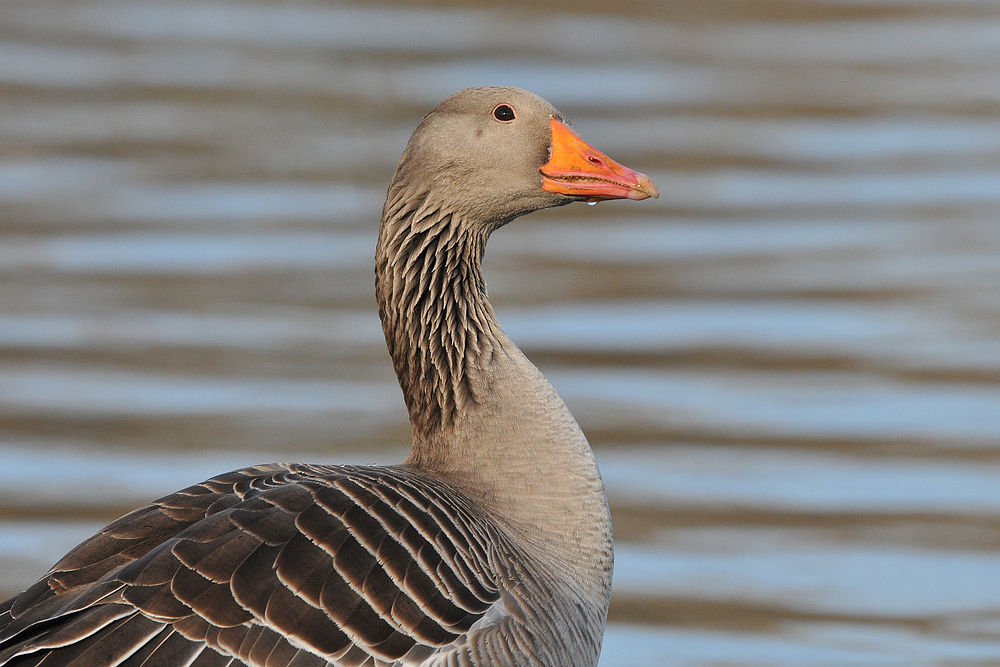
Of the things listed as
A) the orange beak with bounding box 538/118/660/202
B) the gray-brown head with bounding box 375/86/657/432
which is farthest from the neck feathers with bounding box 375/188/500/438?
the orange beak with bounding box 538/118/660/202

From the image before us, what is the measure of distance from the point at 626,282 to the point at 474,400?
5.83 m

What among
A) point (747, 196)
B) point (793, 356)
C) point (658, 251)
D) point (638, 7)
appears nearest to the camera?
point (793, 356)

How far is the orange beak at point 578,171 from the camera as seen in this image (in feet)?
21.2

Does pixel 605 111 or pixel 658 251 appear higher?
pixel 605 111

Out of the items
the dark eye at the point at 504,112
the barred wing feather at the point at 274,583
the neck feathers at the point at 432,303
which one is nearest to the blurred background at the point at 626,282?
the neck feathers at the point at 432,303

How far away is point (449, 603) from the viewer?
5.59 m

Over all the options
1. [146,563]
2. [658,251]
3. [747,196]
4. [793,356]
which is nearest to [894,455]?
[793,356]

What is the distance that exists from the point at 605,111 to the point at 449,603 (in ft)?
34.1

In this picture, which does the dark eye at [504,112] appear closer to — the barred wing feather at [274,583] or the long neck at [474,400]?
the long neck at [474,400]

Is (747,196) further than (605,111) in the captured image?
No

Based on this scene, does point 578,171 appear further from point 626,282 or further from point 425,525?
point 626,282

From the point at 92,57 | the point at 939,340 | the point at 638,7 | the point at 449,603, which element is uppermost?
the point at 638,7

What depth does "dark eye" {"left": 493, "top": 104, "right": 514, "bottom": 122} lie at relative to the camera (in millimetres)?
6566

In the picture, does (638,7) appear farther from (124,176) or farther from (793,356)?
(793,356)
